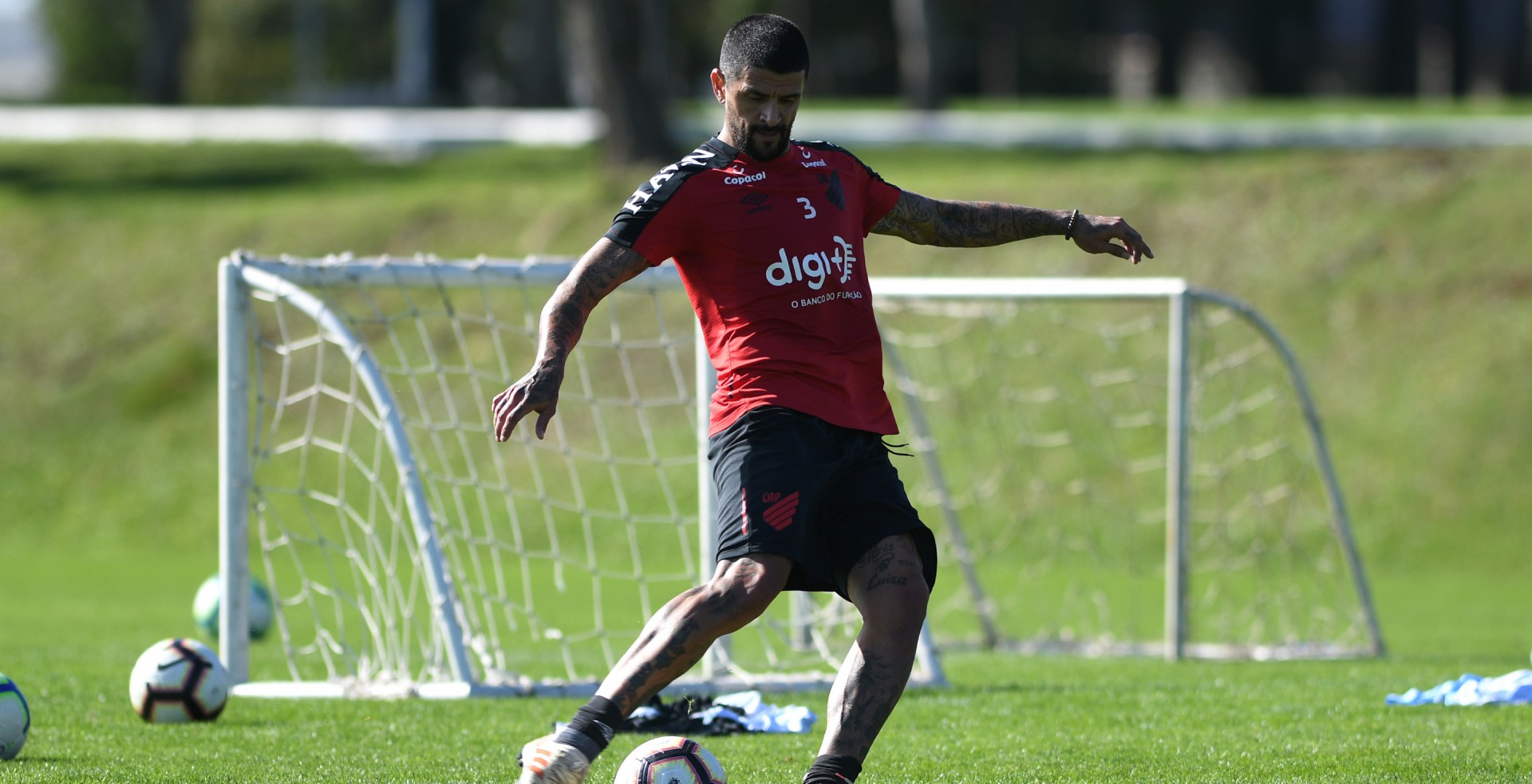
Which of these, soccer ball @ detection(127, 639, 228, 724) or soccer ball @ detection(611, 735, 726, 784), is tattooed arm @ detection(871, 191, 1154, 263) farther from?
soccer ball @ detection(127, 639, 228, 724)

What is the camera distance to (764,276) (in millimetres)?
4762

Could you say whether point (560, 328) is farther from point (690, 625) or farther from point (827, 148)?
point (827, 148)

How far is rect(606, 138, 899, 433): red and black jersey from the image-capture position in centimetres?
472

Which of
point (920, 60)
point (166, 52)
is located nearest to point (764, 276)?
point (920, 60)

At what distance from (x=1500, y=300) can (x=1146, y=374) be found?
13.2 feet

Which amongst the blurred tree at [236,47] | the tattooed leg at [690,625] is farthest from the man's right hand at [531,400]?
the blurred tree at [236,47]

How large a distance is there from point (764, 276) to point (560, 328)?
1.97 ft

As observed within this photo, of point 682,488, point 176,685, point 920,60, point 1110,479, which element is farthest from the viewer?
point 920,60

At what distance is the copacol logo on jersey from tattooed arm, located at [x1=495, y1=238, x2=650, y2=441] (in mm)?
362

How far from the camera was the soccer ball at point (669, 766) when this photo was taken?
4.57m

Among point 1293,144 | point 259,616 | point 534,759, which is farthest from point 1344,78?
point 534,759

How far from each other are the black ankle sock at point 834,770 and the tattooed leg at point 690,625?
0.42 metres

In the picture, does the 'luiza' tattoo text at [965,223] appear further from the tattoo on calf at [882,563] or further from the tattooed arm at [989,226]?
the tattoo on calf at [882,563]

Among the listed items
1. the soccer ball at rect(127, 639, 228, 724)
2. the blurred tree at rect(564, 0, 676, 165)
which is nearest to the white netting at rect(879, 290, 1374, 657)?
the soccer ball at rect(127, 639, 228, 724)
